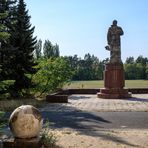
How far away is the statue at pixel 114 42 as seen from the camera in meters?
30.3

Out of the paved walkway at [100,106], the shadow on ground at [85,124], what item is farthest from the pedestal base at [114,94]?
Answer: the shadow on ground at [85,124]

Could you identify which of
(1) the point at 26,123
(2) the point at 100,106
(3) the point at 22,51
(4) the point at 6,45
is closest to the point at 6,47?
(4) the point at 6,45

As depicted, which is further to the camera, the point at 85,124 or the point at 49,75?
the point at 49,75

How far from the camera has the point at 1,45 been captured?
24.0 m

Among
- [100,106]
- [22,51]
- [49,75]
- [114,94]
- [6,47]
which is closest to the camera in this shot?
[100,106]

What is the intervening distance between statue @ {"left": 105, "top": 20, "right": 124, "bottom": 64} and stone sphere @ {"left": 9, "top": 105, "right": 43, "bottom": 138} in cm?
2192

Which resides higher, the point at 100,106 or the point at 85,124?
the point at 100,106

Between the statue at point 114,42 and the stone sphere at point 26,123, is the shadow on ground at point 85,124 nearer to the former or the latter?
the stone sphere at point 26,123

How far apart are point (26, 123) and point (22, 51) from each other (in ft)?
57.9

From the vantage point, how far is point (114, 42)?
30.8 metres

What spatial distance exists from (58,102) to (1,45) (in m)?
5.11

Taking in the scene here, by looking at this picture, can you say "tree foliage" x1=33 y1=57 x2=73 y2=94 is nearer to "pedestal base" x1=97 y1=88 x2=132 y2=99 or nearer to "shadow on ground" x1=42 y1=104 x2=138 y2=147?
"pedestal base" x1=97 y1=88 x2=132 y2=99

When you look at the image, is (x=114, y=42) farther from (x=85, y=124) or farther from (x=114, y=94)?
(x=85, y=124)

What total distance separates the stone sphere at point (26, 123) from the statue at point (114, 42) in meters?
21.9
